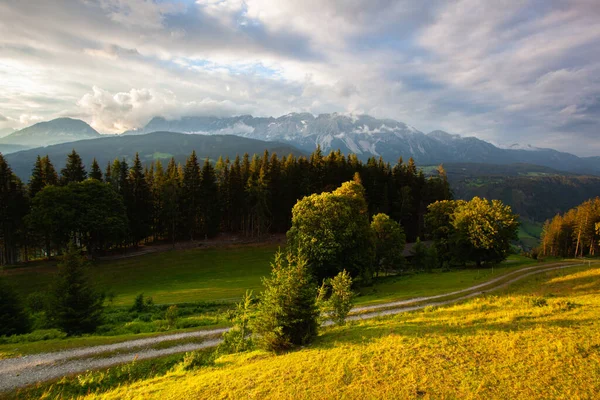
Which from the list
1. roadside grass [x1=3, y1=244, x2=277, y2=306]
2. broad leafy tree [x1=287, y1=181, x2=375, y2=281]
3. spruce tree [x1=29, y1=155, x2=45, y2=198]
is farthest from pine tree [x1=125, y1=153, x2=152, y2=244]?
broad leafy tree [x1=287, y1=181, x2=375, y2=281]

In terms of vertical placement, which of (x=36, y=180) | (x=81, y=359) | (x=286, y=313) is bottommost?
(x=81, y=359)

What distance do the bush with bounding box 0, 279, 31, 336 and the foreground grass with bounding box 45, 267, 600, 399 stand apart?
13.1 metres

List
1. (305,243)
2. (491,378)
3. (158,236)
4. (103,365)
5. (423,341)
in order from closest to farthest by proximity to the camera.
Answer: (491,378)
(423,341)
(103,365)
(305,243)
(158,236)

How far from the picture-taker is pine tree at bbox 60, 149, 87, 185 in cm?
6456

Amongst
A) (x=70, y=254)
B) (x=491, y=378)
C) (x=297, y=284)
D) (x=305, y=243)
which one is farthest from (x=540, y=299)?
(x=70, y=254)

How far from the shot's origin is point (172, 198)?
6694 cm

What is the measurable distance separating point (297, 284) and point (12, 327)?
2534cm

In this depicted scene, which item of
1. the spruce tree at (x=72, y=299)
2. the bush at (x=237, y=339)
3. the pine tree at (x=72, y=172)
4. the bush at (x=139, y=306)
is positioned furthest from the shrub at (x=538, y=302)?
the pine tree at (x=72, y=172)

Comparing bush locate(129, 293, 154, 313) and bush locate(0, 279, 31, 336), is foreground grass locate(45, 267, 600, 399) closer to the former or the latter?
bush locate(0, 279, 31, 336)

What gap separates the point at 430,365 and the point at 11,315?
31832 millimetres

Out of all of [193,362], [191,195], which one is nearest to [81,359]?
[193,362]

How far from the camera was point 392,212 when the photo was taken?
3253 inches

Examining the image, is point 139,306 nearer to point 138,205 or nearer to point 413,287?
point 413,287

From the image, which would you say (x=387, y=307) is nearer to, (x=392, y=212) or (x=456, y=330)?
(x=456, y=330)
